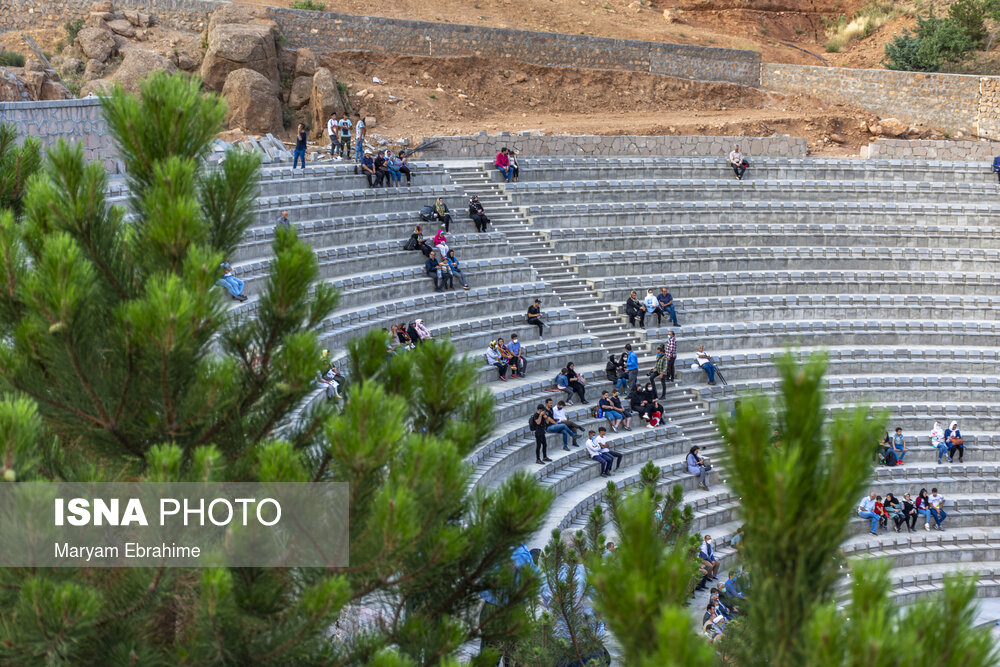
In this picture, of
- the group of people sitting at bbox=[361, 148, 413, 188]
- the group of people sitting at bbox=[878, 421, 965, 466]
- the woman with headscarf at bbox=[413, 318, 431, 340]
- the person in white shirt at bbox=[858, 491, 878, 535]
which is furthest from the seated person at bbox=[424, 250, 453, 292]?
the group of people sitting at bbox=[878, 421, 965, 466]

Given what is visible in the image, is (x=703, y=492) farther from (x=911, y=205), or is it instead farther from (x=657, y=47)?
(x=657, y=47)

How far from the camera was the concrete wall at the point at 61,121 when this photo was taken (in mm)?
14211

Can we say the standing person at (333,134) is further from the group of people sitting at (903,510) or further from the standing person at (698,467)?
the group of people sitting at (903,510)

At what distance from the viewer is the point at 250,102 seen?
2416cm

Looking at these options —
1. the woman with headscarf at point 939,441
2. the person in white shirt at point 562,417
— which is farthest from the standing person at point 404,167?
the woman with headscarf at point 939,441

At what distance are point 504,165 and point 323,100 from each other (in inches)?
233

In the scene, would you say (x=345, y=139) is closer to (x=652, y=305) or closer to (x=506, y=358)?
(x=506, y=358)

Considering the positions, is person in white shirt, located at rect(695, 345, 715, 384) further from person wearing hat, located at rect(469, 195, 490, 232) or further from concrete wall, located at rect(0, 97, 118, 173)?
concrete wall, located at rect(0, 97, 118, 173)

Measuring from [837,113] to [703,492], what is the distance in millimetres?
17964

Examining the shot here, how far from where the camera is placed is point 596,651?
9.04 meters

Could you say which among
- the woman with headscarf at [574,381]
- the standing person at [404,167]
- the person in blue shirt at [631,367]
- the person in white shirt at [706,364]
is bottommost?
the woman with headscarf at [574,381]

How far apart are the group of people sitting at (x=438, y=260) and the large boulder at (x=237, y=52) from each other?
364 inches

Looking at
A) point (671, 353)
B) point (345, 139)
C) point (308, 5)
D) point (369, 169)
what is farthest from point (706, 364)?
point (308, 5)

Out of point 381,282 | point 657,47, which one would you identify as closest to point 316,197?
point 381,282
